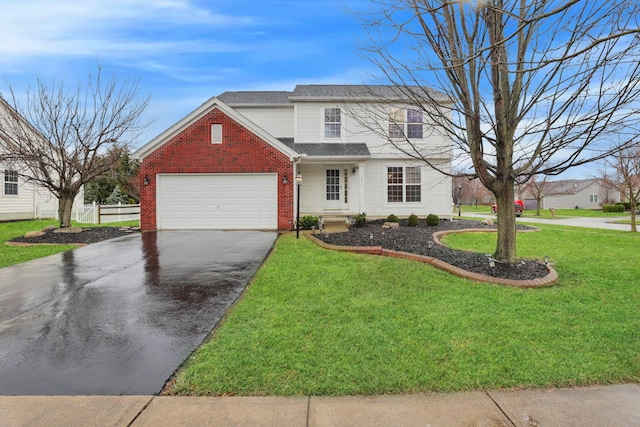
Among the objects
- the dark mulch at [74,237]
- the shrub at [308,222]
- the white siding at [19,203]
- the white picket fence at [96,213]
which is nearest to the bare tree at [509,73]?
the shrub at [308,222]

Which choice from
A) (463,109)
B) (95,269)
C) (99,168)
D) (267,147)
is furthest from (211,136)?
(463,109)

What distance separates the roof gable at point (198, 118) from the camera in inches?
561

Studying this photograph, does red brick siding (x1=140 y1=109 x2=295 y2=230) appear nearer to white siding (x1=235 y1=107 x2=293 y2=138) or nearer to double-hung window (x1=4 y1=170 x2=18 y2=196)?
white siding (x1=235 y1=107 x2=293 y2=138)

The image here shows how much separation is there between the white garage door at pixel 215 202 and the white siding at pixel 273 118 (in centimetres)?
437

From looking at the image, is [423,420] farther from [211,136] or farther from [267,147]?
[211,136]

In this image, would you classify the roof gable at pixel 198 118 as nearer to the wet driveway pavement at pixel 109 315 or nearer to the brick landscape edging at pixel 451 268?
the brick landscape edging at pixel 451 268

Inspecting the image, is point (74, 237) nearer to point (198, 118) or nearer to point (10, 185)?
point (198, 118)

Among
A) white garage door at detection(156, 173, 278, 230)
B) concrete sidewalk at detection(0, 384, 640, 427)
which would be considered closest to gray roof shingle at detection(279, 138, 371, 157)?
white garage door at detection(156, 173, 278, 230)

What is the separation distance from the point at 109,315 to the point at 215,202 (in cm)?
1022

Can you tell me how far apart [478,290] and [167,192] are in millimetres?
12890

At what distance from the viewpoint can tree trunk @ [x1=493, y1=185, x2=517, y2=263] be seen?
23.0 ft

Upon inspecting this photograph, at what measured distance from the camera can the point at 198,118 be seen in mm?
14320

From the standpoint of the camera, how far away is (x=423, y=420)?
2504 mm

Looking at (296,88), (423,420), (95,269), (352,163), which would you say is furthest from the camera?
(296,88)
